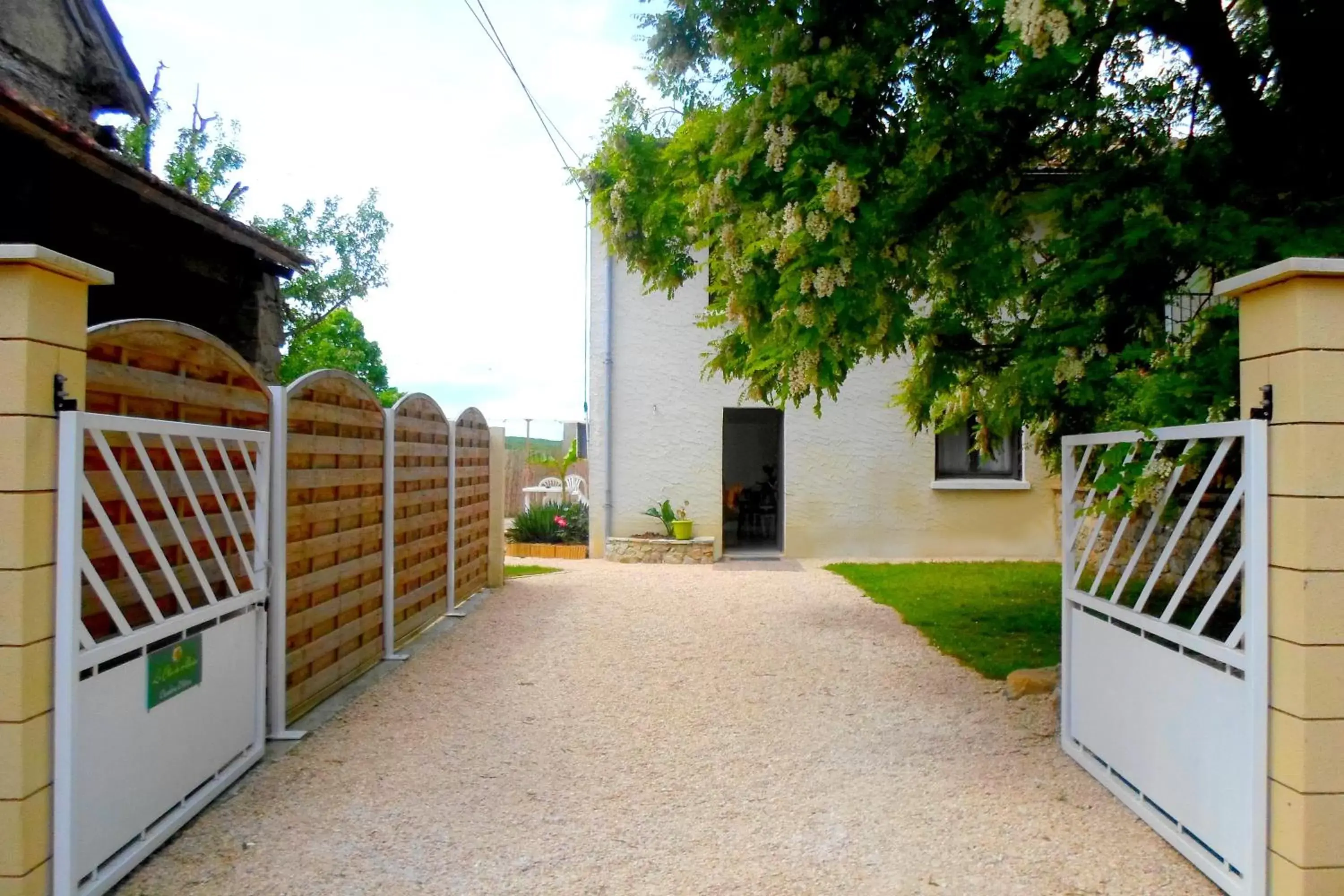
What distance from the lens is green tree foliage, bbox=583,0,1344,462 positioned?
5.23 metres

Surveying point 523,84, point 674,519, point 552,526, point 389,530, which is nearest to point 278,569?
point 389,530

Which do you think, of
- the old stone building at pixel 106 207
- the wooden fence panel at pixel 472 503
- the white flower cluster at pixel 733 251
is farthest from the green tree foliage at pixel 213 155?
the white flower cluster at pixel 733 251

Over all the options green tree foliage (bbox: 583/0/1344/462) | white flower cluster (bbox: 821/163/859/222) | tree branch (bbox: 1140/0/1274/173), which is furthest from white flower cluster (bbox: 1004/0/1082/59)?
tree branch (bbox: 1140/0/1274/173)

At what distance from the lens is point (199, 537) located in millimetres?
4203

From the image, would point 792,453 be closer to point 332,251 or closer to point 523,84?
point 523,84

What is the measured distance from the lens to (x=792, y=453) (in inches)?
556

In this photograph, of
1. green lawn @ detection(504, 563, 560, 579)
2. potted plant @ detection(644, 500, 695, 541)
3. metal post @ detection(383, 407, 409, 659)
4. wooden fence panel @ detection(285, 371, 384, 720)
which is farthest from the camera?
potted plant @ detection(644, 500, 695, 541)

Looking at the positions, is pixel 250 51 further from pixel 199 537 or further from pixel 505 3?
pixel 199 537

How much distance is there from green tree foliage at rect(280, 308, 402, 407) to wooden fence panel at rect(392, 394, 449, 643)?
13.2 meters

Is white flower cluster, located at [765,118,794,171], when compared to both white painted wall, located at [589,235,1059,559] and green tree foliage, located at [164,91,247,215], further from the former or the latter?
green tree foliage, located at [164,91,247,215]

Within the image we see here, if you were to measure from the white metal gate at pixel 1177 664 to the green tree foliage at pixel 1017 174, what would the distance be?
0.45 m

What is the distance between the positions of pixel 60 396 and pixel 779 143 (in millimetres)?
3889

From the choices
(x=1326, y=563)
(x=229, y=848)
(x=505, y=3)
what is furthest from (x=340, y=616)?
(x=505, y=3)

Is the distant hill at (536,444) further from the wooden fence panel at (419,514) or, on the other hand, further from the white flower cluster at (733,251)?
the white flower cluster at (733,251)
